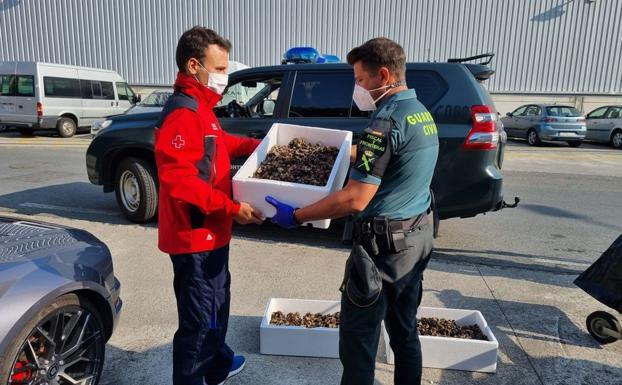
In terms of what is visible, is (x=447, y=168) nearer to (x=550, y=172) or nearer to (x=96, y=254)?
(x=96, y=254)

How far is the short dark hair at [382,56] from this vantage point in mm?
1953

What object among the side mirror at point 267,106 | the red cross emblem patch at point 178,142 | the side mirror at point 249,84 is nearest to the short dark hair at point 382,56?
the red cross emblem patch at point 178,142

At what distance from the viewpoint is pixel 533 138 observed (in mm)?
16766

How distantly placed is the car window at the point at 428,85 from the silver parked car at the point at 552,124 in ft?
42.5

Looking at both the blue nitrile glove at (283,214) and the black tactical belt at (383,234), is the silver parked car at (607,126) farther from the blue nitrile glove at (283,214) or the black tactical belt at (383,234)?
the blue nitrile glove at (283,214)

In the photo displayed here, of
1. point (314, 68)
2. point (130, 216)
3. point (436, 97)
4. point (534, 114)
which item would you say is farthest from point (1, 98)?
point (534, 114)

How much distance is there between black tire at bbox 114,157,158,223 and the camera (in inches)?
219

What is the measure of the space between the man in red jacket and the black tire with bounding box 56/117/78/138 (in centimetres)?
1583

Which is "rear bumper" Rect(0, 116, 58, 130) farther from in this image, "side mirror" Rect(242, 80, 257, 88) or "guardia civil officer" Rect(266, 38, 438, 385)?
"guardia civil officer" Rect(266, 38, 438, 385)

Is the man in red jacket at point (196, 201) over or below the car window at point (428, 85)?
below

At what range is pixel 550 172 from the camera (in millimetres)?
10727

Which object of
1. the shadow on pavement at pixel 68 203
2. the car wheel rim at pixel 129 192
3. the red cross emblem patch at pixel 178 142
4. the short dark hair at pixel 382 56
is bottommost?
the shadow on pavement at pixel 68 203

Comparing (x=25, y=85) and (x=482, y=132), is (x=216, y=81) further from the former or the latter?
(x=25, y=85)

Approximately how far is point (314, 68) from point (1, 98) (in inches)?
573
